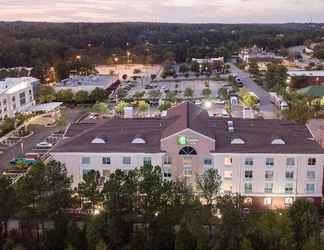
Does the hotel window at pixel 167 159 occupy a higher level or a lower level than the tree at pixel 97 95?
higher

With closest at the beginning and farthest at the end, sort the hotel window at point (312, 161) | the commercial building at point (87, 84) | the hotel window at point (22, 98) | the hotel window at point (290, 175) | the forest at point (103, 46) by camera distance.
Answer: the hotel window at point (312, 161) < the hotel window at point (290, 175) < the hotel window at point (22, 98) < the commercial building at point (87, 84) < the forest at point (103, 46)

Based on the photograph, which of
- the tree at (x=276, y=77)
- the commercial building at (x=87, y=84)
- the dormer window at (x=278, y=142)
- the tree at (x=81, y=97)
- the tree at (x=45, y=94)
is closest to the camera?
the dormer window at (x=278, y=142)

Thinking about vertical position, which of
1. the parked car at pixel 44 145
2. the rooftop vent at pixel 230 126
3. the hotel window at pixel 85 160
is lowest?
the parked car at pixel 44 145

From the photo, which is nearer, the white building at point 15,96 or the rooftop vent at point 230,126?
the rooftop vent at point 230,126

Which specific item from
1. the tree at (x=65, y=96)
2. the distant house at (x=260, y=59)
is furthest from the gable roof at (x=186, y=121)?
the distant house at (x=260, y=59)

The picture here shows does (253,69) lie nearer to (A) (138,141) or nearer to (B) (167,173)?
(A) (138,141)

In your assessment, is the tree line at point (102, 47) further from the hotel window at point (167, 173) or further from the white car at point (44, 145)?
the hotel window at point (167, 173)
